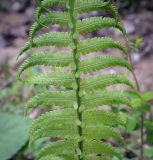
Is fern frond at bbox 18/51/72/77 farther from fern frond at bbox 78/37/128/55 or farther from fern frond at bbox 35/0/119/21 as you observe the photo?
fern frond at bbox 35/0/119/21

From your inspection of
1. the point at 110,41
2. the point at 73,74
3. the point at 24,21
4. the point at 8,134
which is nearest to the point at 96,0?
the point at 110,41

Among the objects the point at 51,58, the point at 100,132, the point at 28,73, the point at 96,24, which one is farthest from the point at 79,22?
the point at 28,73

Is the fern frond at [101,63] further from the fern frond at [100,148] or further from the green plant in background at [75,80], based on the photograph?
the fern frond at [100,148]

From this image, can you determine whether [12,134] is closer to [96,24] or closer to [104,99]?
[104,99]

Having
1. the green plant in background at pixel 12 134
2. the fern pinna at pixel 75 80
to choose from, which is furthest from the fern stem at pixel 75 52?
the green plant in background at pixel 12 134

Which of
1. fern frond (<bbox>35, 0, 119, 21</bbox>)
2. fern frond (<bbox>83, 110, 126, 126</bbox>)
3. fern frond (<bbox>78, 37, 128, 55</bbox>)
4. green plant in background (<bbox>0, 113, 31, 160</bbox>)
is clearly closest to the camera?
fern frond (<bbox>35, 0, 119, 21</bbox>)

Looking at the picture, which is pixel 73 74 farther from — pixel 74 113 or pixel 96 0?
pixel 96 0

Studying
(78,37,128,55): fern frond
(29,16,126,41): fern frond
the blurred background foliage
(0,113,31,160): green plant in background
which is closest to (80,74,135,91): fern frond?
(78,37,128,55): fern frond

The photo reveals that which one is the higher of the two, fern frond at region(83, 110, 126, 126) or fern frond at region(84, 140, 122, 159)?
fern frond at region(83, 110, 126, 126)
